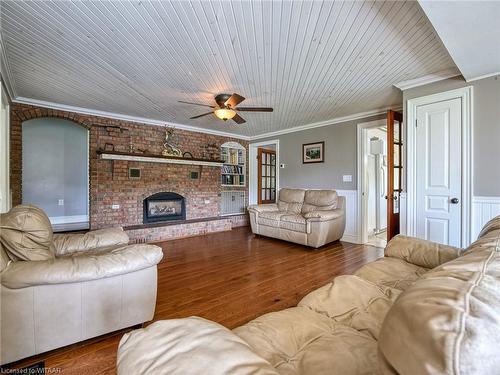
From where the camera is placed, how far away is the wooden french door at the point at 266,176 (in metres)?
6.82

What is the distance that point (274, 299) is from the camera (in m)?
2.25

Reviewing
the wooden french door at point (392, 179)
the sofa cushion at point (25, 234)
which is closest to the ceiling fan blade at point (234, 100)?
the wooden french door at point (392, 179)

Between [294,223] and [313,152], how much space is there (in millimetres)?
1793

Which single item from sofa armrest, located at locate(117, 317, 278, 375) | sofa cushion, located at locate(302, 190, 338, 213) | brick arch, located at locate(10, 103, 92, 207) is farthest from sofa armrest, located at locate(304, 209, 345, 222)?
brick arch, located at locate(10, 103, 92, 207)

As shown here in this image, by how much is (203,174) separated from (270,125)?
1.92m

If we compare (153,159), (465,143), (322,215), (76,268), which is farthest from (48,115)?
(465,143)

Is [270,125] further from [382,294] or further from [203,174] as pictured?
[382,294]

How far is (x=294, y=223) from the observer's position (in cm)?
422

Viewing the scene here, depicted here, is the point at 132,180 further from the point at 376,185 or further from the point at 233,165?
the point at 376,185

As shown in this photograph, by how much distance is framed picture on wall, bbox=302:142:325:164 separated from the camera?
5.05 m

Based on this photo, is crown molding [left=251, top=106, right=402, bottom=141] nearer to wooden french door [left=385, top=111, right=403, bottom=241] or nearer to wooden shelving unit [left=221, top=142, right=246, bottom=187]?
wooden french door [left=385, top=111, right=403, bottom=241]

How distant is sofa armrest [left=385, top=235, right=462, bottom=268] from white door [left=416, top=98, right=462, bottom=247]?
1.31m

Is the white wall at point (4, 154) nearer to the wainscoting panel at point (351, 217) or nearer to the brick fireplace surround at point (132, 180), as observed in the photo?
the brick fireplace surround at point (132, 180)

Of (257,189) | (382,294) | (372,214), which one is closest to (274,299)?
(382,294)
